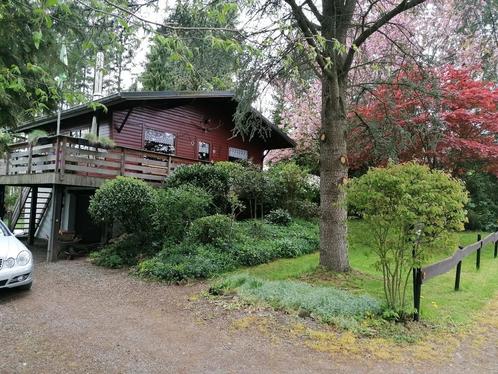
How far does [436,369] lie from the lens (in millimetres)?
3738

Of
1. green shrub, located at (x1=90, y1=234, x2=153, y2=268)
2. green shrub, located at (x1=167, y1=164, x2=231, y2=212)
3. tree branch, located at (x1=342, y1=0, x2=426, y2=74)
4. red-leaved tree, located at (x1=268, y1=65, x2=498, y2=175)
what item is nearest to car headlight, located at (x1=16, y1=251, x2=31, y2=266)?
green shrub, located at (x1=90, y1=234, x2=153, y2=268)

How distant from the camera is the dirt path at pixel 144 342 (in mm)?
3736

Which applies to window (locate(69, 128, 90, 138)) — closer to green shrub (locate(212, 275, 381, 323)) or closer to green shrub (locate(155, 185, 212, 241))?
green shrub (locate(155, 185, 212, 241))

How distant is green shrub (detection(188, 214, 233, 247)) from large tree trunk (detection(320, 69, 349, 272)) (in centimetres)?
245

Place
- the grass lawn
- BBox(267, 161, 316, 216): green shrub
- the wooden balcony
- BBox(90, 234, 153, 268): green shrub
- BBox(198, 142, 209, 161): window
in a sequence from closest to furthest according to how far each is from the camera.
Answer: the grass lawn < BBox(90, 234, 153, 268): green shrub < the wooden balcony < BBox(267, 161, 316, 216): green shrub < BBox(198, 142, 209, 161): window

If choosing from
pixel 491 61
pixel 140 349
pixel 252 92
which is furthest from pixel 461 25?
pixel 140 349

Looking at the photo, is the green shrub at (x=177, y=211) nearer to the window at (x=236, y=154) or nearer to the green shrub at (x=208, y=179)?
the green shrub at (x=208, y=179)

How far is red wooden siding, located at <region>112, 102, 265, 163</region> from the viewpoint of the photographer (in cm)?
1391

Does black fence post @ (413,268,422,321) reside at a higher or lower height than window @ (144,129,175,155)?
lower

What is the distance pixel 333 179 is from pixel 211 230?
314cm

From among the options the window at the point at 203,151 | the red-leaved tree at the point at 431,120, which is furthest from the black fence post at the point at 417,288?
the window at the point at 203,151

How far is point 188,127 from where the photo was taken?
15.9 m

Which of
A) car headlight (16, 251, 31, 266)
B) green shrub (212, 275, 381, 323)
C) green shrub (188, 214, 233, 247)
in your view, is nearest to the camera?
green shrub (212, 275, 381, 323)

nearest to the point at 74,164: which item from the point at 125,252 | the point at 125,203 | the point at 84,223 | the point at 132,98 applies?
the point at 125,203
